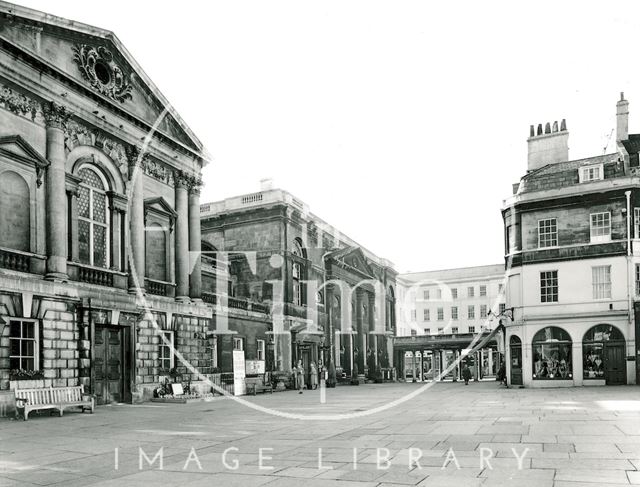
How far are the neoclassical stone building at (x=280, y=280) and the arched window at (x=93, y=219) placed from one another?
7282 millimetres

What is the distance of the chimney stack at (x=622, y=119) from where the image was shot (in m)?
33.2

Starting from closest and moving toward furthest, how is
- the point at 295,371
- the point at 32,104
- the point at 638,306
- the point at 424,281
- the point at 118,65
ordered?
1. the point at 32,104
2. the point at 118,65
3. the point at 638,306
4. the point at 295,371
5. the point at 424,281

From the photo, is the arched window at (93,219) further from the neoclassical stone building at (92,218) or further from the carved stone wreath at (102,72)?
the carved stone wreath at (102,72)

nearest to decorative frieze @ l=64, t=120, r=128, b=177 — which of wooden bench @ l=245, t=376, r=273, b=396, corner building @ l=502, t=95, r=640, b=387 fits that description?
wooden bench @ l=245, t=376, r=273, b=396

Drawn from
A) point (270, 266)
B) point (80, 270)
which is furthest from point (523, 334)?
point (80, 270)

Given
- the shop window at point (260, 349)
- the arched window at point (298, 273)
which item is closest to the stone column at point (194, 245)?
the shop window at point (260, 349)

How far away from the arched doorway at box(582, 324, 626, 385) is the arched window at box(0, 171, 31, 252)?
25183mm

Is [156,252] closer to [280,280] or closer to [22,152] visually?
[22,152]

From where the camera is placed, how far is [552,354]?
3144cm

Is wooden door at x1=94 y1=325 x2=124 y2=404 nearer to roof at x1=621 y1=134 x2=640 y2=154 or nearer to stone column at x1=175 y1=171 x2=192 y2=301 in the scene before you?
stone column at x1=175 y1=171 x2=192 y2=301

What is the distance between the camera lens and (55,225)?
62.7 feet

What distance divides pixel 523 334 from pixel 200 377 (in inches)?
650

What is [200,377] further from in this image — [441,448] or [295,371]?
[441,448]

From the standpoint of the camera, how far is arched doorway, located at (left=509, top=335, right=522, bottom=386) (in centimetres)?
3206
